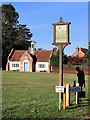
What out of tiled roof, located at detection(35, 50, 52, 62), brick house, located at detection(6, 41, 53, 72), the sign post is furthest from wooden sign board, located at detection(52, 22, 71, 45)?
tiled roof, located at detection(35, 50, 52, 62)

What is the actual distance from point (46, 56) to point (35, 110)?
4735 centimetres

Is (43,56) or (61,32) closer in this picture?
(61,32)

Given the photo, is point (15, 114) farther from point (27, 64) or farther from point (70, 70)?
point (27, 64)

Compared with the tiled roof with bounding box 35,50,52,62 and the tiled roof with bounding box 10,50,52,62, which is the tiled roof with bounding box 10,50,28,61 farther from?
the tiled roof with bounding box 35,50,52,62

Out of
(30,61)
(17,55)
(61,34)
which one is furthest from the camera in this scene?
(17,55)

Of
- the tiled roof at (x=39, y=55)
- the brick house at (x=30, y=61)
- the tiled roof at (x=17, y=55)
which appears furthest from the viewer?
the tiled roof at (x=17, y=55)

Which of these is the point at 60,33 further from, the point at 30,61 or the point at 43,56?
the point at 30,61

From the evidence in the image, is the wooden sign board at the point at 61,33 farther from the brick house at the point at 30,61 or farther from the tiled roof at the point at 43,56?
the tiled roof at the point at 43,56

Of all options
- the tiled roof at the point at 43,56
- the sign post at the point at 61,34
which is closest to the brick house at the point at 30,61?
the tiled roof at the point at 43,56

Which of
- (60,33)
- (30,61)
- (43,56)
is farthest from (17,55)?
(60,33)

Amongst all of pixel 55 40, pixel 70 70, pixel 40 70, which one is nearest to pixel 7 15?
pixel 40 70

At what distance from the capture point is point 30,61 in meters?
57.5

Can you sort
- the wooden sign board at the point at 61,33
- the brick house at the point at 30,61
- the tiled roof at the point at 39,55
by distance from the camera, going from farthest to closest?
1. the tiled roof at the point at 39,55
2. the brick house at the point at 30,61
3. the wooden sign board at the point at 61,33

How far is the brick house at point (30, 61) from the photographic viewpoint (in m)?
56.5
